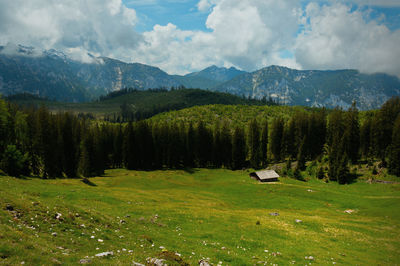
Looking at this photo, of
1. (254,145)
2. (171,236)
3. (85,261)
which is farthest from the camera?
(254,145)

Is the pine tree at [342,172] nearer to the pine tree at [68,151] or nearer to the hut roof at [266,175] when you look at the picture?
the hut roof at [266,175]

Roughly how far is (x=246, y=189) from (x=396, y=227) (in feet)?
125

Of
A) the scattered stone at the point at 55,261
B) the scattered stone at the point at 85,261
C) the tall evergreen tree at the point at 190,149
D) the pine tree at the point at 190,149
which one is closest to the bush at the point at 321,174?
the tall evergreen tree at the point at 190,149

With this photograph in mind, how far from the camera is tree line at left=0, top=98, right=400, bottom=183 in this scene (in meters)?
68.5

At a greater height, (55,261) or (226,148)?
(226,148)

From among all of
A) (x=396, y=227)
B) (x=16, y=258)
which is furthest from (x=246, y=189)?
(x=16, y=258)

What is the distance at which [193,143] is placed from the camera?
126750mm

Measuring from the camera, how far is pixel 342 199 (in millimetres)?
57344

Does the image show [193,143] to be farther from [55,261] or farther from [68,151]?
[55,261]

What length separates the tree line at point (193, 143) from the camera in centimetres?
6850

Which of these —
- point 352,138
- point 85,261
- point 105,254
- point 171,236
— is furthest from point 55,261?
point 352,138

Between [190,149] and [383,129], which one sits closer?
[383,129]

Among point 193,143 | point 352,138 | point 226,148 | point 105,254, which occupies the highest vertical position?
point 352,138

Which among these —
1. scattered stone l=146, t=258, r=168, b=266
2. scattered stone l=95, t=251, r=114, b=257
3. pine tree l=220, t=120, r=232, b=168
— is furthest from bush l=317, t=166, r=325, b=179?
scattered stone l=95, t=251, r=114, b=257
